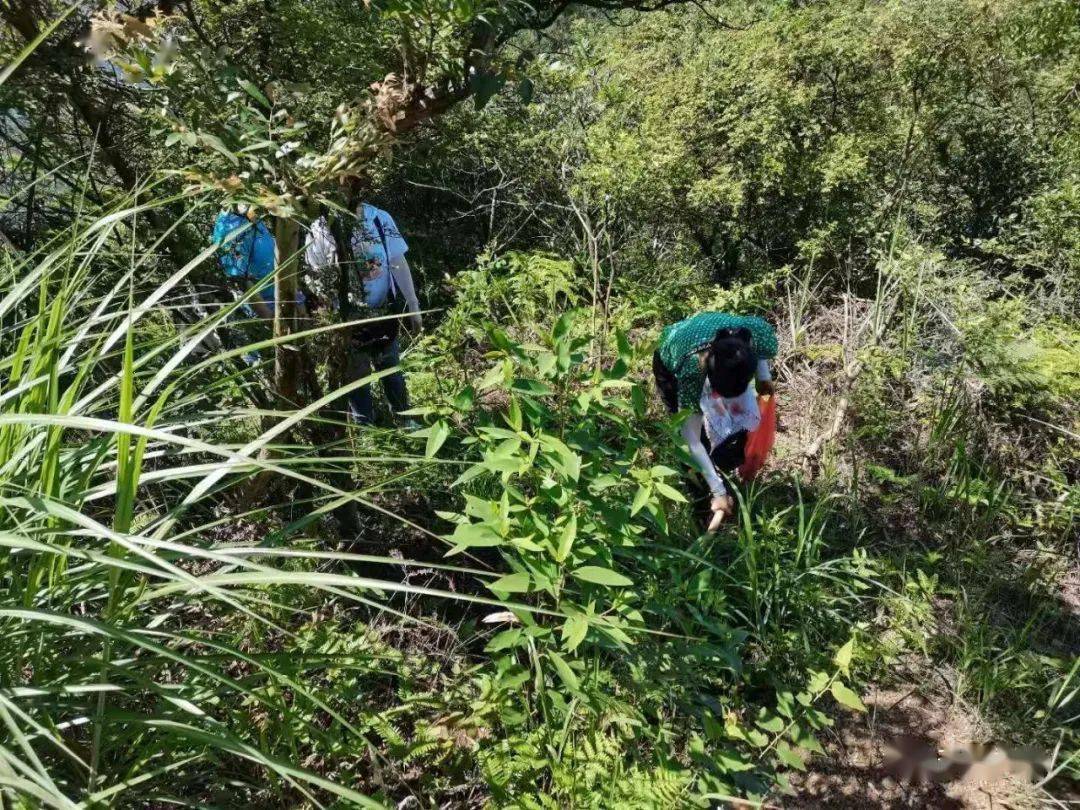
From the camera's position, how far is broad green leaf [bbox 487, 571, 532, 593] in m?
1.42

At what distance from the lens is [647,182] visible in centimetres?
506

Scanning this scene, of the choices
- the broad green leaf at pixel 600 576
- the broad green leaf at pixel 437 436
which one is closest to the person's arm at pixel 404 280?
the broad green leaf at pixel 437 436

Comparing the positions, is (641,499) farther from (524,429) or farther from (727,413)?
(727,413)

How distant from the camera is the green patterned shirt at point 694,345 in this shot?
9.21 feet

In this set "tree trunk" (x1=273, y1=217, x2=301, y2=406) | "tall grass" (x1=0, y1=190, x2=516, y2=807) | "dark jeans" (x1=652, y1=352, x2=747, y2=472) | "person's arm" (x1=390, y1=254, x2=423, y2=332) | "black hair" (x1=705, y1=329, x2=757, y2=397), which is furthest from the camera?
"person's arm" (x1=390, y1=254, x2=423, y2=332)

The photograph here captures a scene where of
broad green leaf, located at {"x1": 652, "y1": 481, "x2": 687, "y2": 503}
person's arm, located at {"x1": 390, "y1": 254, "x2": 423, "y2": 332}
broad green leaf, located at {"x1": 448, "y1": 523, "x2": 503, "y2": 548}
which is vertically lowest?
broad green leaf, located at {"x1": 652, "y1": 481, "x2": 687, "y2": 503}

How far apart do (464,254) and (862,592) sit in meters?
4.08

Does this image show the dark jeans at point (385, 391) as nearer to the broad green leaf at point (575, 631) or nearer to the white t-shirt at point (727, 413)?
the white t-shirt at point (727, 413)

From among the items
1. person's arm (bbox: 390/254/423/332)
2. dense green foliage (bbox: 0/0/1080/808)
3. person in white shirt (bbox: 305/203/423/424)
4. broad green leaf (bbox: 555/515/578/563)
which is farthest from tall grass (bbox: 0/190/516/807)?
person's arm (bbox: 390/254/423/332)

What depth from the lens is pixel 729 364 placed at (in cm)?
264

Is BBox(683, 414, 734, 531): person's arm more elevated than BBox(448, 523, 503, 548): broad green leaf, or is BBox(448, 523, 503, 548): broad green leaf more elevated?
BBox(448, 523, 503, 548): broad green leaf

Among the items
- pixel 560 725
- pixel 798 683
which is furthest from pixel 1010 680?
pixel 560 725

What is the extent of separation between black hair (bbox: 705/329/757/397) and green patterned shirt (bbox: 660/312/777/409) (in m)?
Answer: 0.08

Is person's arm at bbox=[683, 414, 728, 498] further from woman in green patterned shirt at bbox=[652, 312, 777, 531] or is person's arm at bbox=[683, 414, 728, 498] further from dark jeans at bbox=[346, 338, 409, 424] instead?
dark jeans at bbox=[346, 338, 409, 424]
